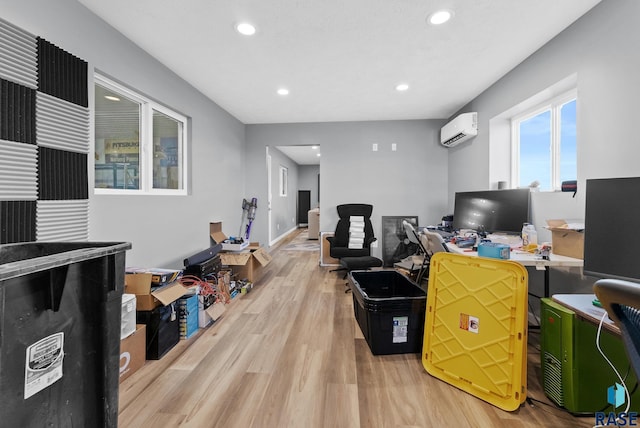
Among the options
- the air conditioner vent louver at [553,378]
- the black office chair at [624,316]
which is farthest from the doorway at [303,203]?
the black office chair at [624,316]

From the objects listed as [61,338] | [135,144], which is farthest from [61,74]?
[61,338]

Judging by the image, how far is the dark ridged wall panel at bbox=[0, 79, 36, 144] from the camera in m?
1.45

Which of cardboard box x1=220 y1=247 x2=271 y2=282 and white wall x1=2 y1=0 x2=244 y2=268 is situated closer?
white wall x1=2 y1=0 x2=244 y2=268

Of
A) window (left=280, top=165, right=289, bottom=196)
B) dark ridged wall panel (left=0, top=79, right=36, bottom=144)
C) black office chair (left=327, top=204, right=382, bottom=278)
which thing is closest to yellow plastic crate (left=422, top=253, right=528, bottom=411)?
black office chair (left=327, top=204, right=382, bottom=278)

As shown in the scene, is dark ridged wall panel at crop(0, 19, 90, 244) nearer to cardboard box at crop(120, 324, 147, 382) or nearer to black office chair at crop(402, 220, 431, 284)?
cardboard box at crop(120, 324, 147, 382)

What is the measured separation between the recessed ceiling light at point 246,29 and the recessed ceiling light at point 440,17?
1349 mm

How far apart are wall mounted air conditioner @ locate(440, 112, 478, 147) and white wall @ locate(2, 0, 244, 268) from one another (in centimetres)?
335

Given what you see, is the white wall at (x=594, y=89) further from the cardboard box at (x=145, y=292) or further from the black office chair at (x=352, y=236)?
the cardboard box at (x=145, y=292)

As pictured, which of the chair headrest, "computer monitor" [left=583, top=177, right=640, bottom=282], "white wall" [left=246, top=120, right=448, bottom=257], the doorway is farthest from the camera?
the doorway

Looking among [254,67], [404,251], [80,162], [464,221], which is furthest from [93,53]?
[404,251]

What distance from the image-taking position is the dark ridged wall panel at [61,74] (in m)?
1.63

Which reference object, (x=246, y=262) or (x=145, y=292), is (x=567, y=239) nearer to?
(x=145, y=292)

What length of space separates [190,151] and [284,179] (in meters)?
5.15

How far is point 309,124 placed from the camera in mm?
4816
